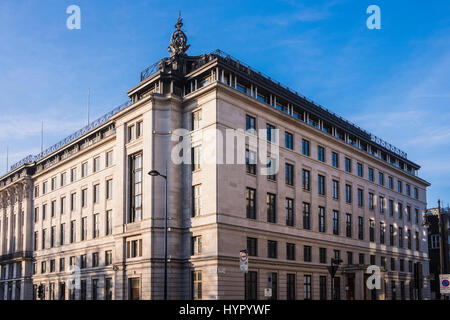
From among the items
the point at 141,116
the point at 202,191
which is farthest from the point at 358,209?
the point at 141,116

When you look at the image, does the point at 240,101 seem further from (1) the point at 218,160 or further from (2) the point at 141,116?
(2) the point at 141,116

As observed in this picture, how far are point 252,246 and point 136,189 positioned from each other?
12387mm

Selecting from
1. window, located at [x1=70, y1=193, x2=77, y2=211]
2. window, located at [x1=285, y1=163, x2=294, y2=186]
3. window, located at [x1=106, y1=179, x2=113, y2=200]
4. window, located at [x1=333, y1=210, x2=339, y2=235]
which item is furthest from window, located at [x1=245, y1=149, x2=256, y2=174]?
window, located at [x1=70, y1=193, x2=77, y2=211]

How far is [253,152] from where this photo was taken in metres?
46.7

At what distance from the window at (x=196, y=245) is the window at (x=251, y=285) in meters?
4.52

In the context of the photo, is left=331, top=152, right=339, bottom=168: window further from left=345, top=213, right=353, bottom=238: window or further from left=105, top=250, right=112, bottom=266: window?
left=105, top=250, right=112, bottom=266: window

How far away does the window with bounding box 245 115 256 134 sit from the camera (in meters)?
46.7

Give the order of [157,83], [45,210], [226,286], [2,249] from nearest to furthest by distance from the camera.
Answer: [226,286]
[157,83]
[45,210]
[2,249]

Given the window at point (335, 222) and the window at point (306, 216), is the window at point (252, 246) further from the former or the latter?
the window at point (335, 222)

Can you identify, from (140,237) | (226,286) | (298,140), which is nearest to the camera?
(226,286)

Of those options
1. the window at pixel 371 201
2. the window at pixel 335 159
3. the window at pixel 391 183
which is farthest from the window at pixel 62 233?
the window at pixel 391 183

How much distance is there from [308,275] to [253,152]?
1431cm

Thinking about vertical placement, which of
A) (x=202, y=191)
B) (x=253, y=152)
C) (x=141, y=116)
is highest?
(x=141, y=116)

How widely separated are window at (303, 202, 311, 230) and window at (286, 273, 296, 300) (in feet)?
18.5
